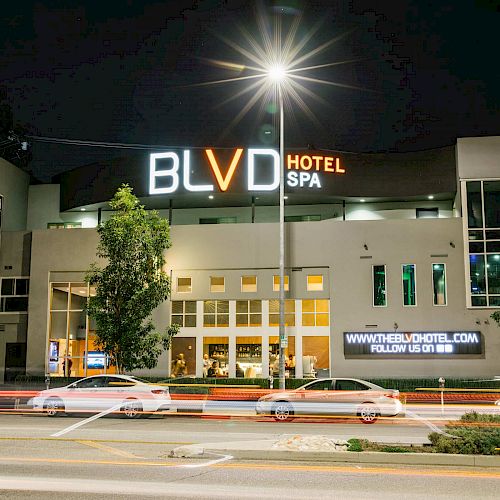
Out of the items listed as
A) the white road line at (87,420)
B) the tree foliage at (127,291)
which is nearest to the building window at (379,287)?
the tree foliage at (127,291)

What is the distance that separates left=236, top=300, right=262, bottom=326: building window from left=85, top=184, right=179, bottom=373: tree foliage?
4.75 meters

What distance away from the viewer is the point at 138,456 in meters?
13.2

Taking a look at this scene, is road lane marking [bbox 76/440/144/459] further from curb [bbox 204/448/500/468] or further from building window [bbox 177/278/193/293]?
building window [bbox 177/278/193/293]

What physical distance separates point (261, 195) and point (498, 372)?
13.4 m

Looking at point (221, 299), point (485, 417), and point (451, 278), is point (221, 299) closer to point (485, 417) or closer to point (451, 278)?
point (451, 278)

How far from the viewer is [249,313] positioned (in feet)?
108

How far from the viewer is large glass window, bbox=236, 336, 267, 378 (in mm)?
32688

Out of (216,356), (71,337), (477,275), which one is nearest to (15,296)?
(71,337)

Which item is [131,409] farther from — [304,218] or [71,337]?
[304,218]

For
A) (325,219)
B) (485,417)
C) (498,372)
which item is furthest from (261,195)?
(485,417)

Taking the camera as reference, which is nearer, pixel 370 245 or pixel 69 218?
pixel 370 245

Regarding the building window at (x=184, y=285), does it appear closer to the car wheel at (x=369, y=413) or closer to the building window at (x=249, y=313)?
the building window at (x=249, y=313)

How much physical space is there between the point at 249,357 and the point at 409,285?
8.04 metres

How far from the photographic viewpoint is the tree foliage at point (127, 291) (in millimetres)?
27859
